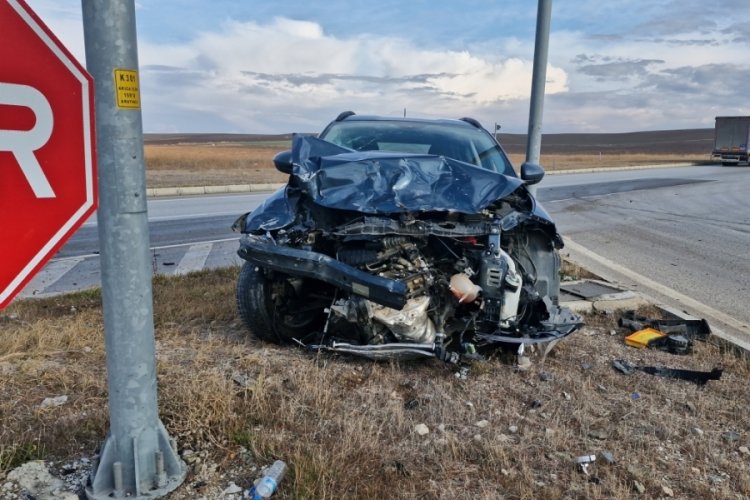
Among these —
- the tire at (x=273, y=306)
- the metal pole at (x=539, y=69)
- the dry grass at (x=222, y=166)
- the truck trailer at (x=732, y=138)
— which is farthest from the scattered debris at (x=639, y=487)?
the truck trailer at (x=732, y=138)

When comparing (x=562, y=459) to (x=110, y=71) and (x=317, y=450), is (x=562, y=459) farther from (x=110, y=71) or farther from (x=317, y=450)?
(x=110, y=71)

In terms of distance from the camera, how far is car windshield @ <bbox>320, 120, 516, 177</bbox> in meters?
5.31

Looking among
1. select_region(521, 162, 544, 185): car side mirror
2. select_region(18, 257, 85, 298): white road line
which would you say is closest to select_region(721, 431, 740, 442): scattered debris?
select_region(521, 162, 544, 185): car side mirror

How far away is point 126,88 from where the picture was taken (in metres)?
2.15

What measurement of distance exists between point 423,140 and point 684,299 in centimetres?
347

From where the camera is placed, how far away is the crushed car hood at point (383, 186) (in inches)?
153

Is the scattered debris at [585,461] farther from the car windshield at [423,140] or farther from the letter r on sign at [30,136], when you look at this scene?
the car windshield at [423,140]

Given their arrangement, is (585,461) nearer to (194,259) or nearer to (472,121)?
(472,121)

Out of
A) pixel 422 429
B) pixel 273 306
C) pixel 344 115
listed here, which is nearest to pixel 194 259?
pixel 344 115

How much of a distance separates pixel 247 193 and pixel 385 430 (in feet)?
52.9

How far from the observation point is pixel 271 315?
13.4ft

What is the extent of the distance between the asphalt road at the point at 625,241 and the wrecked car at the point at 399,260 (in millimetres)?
2709

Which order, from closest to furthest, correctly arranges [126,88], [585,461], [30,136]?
[30,136], [126,88], [585,461]

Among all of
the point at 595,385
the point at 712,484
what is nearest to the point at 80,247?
the point at 595,385
